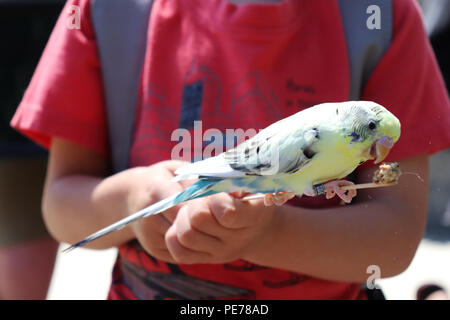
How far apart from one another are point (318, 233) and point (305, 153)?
0.18 m

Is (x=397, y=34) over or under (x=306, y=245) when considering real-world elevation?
over

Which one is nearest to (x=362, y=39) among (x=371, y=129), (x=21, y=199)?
→ (x=371, y=129)

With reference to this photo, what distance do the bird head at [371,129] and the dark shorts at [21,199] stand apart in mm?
718

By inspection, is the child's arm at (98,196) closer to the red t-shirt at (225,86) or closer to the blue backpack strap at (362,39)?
the red t-shirt at (225,86)

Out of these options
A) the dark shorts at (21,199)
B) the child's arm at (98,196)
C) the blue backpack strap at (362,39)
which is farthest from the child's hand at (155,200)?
the dark shorts at (21,199)

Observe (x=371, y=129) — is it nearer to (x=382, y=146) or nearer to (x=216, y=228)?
(x=382, y=146)

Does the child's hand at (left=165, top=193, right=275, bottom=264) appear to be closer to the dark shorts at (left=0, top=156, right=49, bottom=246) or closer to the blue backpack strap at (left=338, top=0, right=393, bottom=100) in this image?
the blue backpack strap at (left=338, top=0, right=393, bottom=100)

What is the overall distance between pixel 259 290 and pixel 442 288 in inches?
6.5

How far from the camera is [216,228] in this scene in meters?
0.36

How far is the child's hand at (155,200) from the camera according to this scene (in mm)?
393
